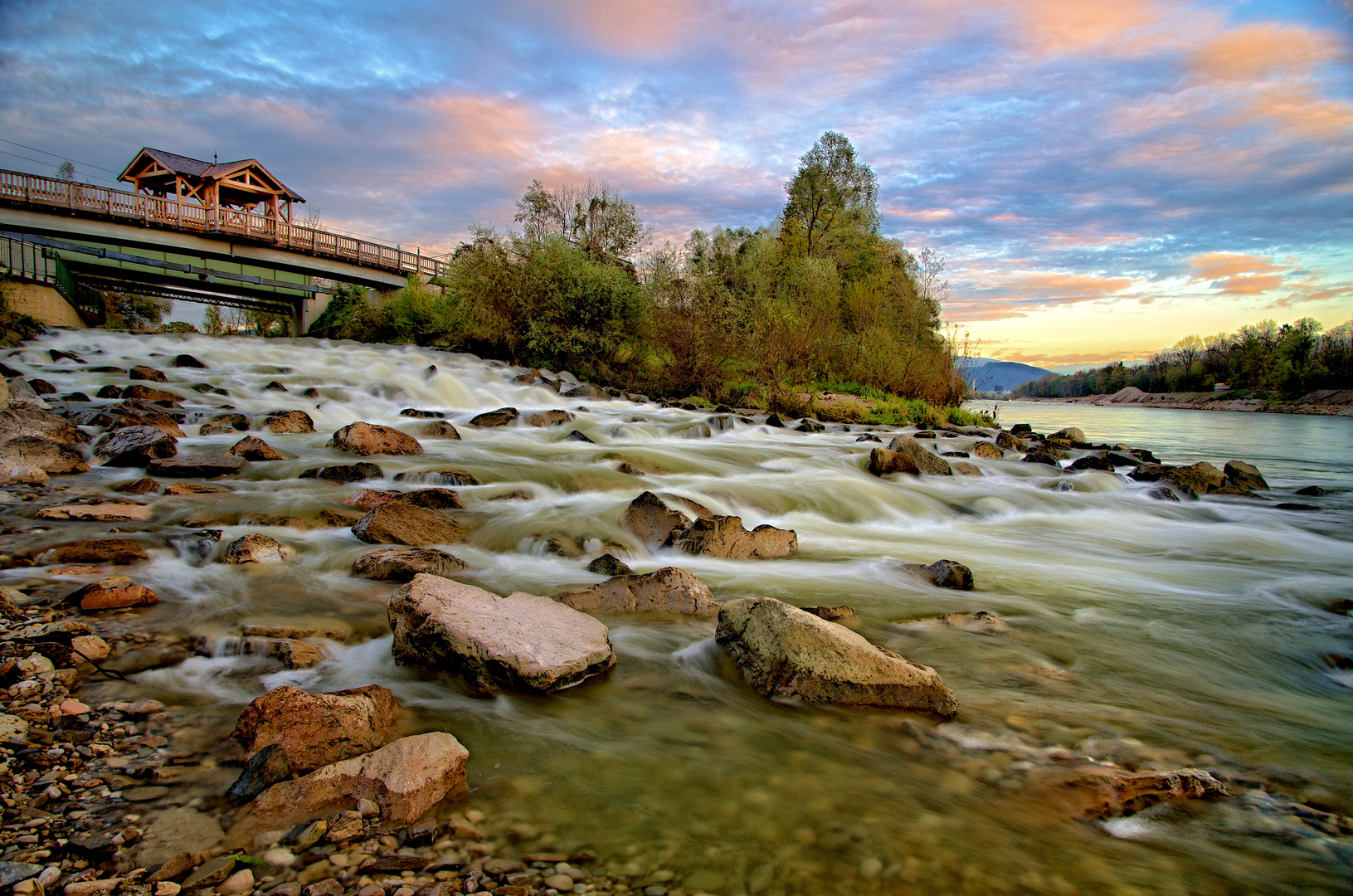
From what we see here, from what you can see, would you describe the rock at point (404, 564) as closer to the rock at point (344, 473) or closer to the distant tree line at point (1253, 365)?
the rock at point (344, 473)

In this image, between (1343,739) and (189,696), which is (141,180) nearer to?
(189,696)

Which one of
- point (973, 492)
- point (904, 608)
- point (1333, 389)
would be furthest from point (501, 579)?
point (1333, 389)

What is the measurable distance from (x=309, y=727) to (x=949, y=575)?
5255 millimetres

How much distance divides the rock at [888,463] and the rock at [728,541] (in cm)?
542

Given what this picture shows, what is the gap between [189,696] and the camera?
3025mm

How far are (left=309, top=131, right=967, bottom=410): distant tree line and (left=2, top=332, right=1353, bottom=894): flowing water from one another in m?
12.9

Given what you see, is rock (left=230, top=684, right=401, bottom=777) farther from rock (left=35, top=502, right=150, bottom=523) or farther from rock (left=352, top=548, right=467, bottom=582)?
rock (left=35, top=502, right=150, bottom=523)

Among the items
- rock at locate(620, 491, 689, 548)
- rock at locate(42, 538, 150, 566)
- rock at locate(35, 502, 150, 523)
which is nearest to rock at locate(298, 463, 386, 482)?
rock at locate(35, 502, 150, 523)

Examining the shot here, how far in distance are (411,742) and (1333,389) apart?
290 ft

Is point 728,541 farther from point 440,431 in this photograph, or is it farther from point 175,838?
point 440,431

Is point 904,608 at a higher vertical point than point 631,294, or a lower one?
lower

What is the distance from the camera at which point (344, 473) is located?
26.6 ft

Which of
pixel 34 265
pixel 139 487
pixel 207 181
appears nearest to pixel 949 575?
pixel 139 487

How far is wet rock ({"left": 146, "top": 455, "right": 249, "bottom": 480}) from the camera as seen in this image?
7391 millimetres
